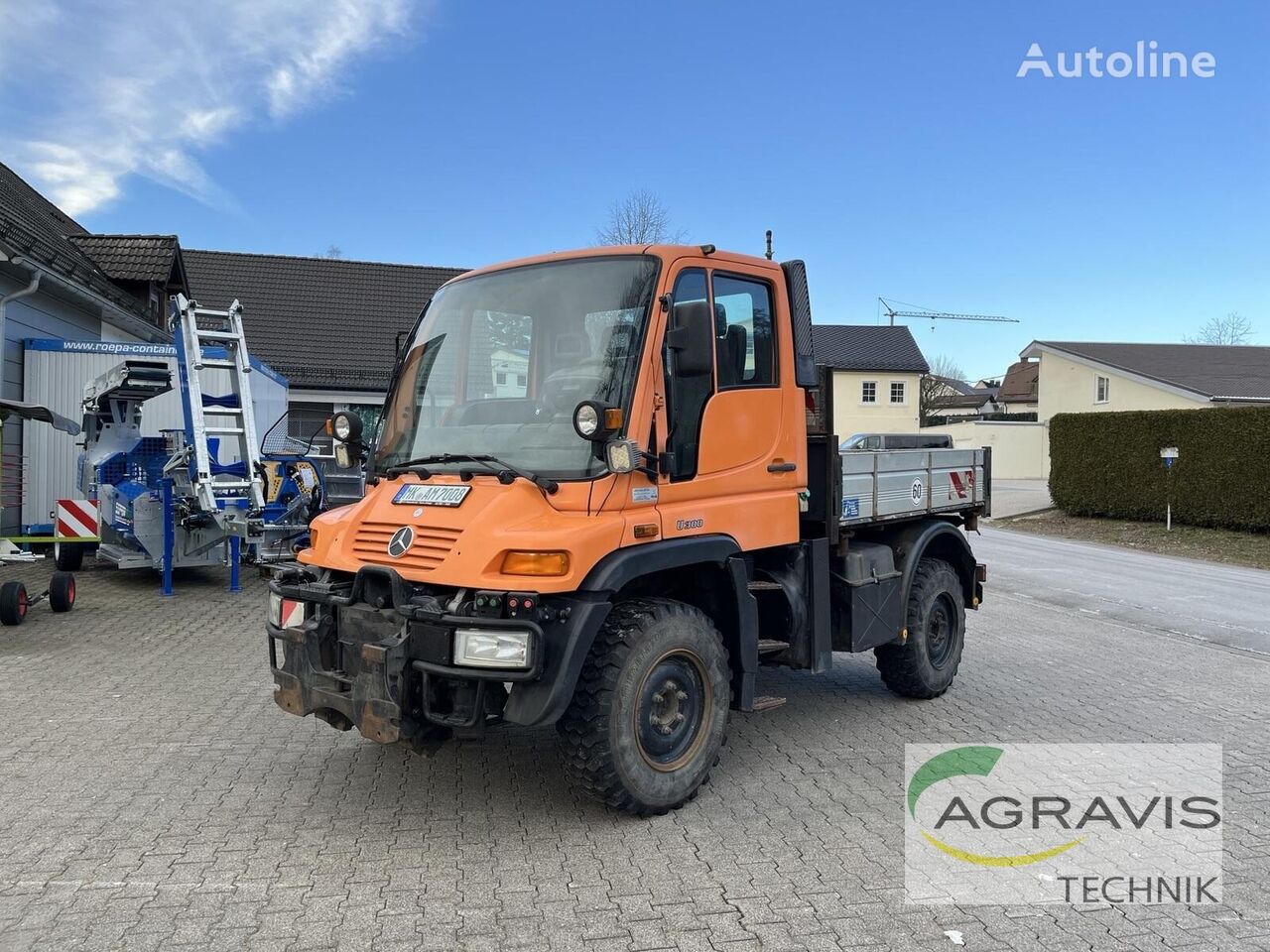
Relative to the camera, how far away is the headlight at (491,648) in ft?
12.3

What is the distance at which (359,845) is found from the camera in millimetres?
4020

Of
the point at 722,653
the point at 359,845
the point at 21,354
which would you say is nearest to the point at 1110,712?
the point at 722,653

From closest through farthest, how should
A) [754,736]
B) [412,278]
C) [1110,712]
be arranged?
1. [754,736]
2. [1110,712]
3. [412,278]

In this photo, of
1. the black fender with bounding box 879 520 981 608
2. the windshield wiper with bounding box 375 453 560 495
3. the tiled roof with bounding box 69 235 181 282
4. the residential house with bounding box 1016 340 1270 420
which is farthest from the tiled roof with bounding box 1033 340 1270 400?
the windshield wiper with bounding box 375 453 560 495

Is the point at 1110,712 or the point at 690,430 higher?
the point at 690,430

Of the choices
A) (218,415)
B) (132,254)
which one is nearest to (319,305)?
(132,254)

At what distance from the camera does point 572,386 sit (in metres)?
4.34

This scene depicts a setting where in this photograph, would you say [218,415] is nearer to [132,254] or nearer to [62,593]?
[62,593]

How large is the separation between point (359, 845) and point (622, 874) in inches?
44.5

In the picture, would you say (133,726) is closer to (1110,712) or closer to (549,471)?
(549,471)

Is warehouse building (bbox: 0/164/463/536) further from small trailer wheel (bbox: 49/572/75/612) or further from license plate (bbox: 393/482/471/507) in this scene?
small trailer wheel (bbox: 49/572/75/612)

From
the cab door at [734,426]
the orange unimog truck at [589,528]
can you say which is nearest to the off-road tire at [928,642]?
the orange unimog truck at [589,528]

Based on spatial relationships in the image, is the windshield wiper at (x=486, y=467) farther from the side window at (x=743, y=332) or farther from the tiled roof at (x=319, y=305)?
the tiled roof at (x=319, y=305)

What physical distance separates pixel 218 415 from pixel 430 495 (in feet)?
23.6
